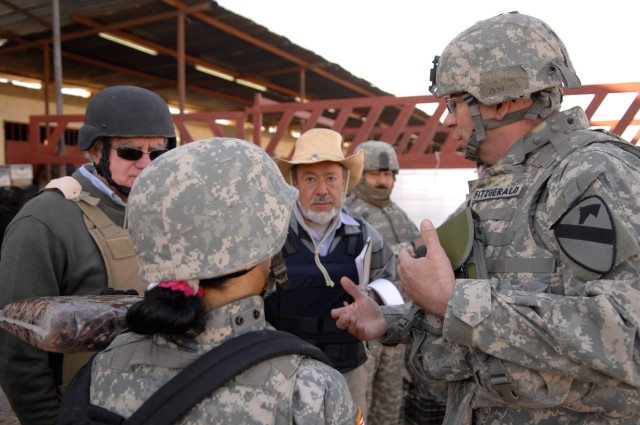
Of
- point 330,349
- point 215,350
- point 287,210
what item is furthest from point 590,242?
point 330,349

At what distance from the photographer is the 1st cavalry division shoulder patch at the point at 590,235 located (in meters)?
1.24

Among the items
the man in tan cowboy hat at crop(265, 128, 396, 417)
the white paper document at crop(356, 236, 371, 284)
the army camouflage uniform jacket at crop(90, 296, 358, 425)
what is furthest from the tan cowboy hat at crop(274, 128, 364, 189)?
the army camouflage uniform jacket at crop(90, 296, 358, 425)

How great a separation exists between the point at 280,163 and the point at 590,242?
7.27ft

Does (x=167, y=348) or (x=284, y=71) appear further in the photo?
(x=284, y=71)

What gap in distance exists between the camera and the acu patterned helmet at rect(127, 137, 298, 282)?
117cm

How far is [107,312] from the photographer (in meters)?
1.35

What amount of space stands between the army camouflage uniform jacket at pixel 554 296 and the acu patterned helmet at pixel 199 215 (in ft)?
2.14

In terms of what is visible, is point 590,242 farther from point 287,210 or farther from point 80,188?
point 80,188

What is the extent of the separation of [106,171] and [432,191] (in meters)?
4.26

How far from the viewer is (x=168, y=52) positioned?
30.7ft

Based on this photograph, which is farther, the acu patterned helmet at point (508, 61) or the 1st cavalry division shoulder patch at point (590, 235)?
the acu patterned helmet at point (508, 61)

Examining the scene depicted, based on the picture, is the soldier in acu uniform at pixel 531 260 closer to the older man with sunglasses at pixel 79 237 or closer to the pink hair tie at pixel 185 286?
the pink hair tie at pixel 185 286

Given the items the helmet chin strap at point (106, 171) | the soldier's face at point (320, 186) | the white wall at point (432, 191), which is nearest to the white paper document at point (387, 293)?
the soldier's face at point (320, 186)

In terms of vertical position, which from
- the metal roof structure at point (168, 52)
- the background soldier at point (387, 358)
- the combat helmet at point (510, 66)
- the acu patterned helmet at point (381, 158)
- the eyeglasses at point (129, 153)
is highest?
the metal roof structure at point (168, 52)
